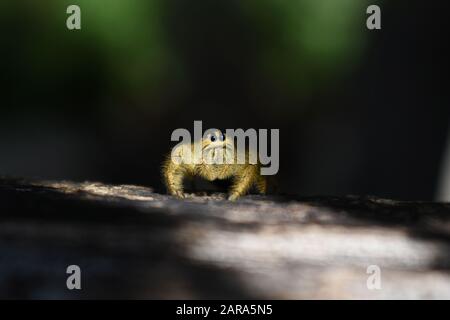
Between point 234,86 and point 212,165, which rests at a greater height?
point 234,86

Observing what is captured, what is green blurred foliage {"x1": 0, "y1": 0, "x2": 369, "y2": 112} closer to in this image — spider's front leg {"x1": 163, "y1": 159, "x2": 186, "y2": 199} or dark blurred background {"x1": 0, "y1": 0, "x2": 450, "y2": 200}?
dark blurred background {"x1": 0, "y1": 0, "x2": 450, "y2": 200}

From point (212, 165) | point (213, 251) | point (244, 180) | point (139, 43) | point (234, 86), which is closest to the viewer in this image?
point (213, 251)

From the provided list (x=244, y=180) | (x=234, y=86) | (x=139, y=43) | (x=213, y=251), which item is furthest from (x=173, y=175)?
(x=234, y=86)

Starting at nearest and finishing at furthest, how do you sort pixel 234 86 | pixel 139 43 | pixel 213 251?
1. pixel 213 251
2. pixel 139 43
3. pixel 234 86

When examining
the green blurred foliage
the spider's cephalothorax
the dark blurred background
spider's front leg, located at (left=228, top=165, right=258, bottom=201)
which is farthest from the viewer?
the green blurred foliage

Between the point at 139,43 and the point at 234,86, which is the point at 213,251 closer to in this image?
the point at 139,43

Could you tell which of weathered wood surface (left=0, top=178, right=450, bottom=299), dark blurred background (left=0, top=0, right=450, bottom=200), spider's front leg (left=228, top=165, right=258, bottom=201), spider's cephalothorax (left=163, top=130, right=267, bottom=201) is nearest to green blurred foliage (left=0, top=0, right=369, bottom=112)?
dark blurred background (left=0, top=0, right=450, bottom=200)
